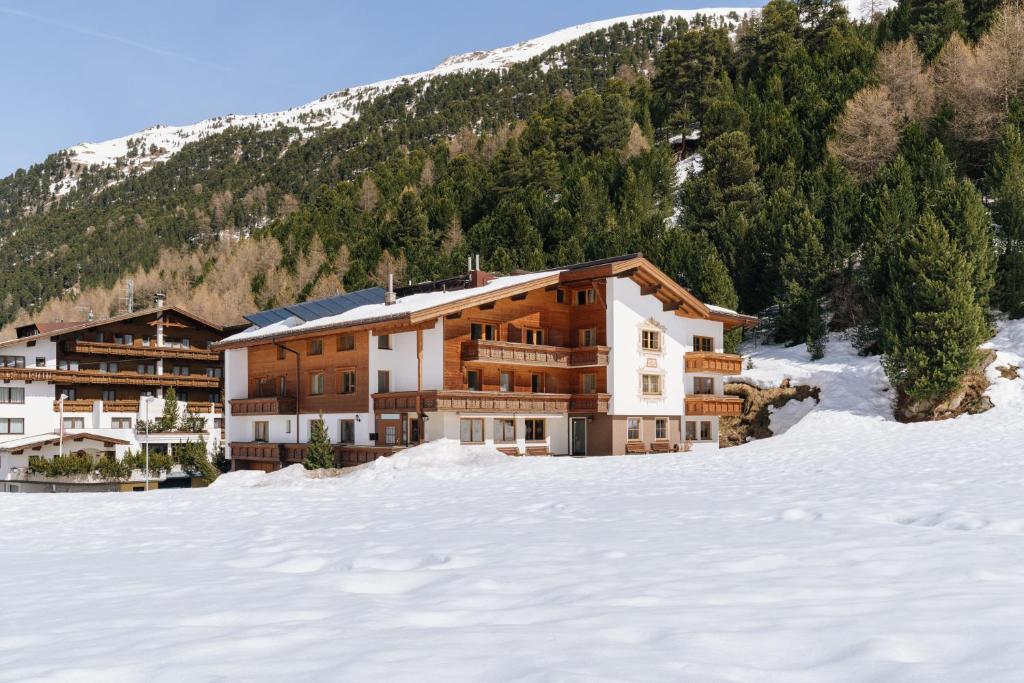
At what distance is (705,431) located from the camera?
150ft

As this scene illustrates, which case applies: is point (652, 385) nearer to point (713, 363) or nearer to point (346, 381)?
point (713, 363)

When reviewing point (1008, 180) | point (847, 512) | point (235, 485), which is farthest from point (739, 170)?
point (847, 512)

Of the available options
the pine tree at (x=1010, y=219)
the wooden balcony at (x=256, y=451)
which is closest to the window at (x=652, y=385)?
the wooden balcony at (x=256, y=451)

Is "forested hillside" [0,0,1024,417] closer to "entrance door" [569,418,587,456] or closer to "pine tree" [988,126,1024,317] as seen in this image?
"pine tree" [988,126,1024,317]

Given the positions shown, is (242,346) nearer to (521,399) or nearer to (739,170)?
(521,399)

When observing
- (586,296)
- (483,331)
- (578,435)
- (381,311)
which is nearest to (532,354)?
(483,331)

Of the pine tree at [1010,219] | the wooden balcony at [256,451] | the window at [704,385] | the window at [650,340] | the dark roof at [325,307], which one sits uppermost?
the pine tree at [1010,219]

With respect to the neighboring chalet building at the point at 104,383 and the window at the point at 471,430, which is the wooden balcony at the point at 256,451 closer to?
the neighboring chalet building at the point at 104,383

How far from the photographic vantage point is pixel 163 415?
56781 millimetres

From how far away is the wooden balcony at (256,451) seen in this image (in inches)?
1591

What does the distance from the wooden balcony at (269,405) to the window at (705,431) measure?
20.9 meters

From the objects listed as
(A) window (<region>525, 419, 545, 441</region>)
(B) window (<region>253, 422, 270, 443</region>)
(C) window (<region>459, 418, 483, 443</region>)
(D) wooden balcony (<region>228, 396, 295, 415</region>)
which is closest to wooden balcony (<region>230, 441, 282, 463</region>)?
(B) window (<region>253, 422, 270, 443</region>)

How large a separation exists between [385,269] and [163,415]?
25.0m

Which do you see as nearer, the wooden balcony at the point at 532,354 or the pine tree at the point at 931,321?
the wooden balcony at the point at 532,354
